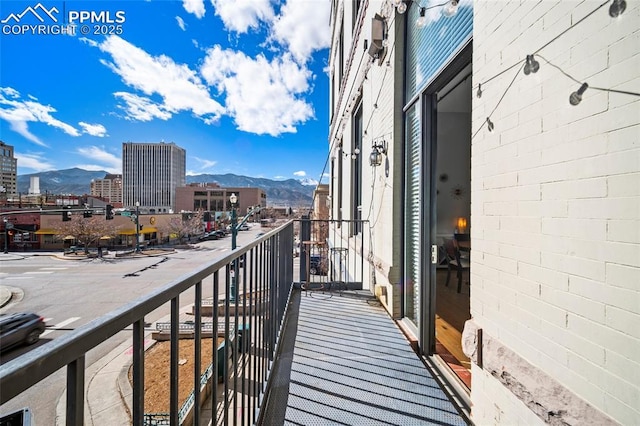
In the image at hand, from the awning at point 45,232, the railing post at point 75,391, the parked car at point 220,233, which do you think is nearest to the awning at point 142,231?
the awning at point 45,232

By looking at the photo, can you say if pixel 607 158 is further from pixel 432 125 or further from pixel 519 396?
pixel 432 125

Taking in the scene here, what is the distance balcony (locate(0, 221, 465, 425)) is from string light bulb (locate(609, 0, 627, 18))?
174 cm

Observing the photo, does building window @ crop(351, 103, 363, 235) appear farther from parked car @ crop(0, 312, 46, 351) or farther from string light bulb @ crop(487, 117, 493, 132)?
parked car @ crop(0, 312, 46, 351)

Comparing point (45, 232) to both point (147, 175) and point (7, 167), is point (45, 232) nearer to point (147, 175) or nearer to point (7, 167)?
point (7, 167)

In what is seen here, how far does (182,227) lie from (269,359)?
4166cm

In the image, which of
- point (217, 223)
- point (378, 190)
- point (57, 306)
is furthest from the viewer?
point (217, 223)

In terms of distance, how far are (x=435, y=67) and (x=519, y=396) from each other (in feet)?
8.34

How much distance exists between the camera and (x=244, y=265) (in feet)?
5.00

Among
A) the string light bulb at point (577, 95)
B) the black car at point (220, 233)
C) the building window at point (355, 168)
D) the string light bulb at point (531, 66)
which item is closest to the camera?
the string light bulb at point (577, 95)

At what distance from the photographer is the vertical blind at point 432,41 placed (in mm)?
2244

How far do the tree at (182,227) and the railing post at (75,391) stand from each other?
3909 cm

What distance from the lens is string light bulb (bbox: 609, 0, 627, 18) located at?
3.48 feet

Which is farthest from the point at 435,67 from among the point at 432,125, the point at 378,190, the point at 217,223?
the point at 217,223

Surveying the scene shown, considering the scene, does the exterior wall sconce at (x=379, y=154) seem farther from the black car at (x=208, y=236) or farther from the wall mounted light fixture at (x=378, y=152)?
the black car at (x=208, y=236)
